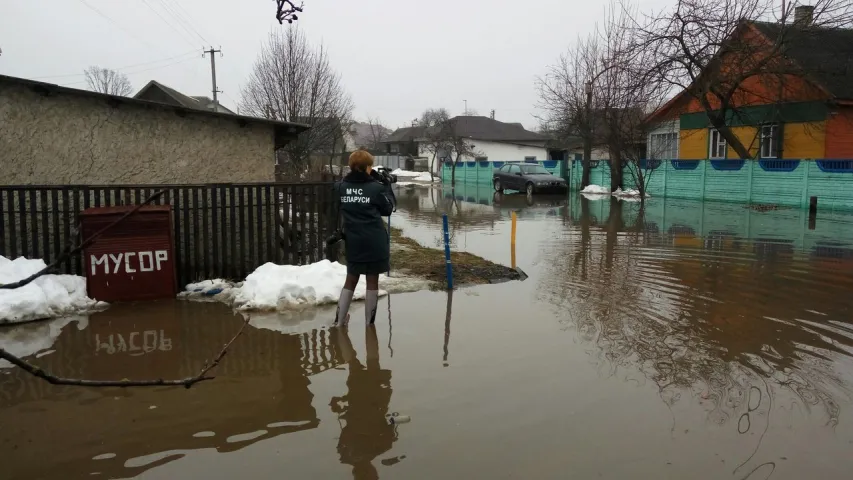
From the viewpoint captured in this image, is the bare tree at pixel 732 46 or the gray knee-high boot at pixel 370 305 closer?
the gray knee-high boot at pixel 370 305

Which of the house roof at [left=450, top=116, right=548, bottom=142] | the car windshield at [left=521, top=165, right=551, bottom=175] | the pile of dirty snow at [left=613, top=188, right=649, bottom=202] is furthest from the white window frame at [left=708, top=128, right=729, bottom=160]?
the house roof at [left=450, top=116, right=548, bottom=142]

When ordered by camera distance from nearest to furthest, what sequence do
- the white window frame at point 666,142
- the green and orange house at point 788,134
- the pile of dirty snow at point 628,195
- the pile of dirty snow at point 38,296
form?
1. the pile of dirty snow at point 38,296
2. the green and orange house at point 788,134
3. the pile of dirty snow at point 628,195
4. the white window frame at point 666,142

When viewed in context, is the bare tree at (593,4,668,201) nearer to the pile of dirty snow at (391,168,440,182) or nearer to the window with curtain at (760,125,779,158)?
the window with curtain at (760,125,779,158)

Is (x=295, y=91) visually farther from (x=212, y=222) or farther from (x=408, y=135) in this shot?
(x=408, y=135)

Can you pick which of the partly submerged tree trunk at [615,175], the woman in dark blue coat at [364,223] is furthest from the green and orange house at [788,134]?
the woman in dark blue coat at [364,223]

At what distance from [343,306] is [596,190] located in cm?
2820

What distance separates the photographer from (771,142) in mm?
28422

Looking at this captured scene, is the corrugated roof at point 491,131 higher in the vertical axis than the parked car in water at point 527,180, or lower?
higher

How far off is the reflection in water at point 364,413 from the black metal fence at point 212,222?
9.22ft

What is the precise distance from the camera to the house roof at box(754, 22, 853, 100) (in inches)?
973

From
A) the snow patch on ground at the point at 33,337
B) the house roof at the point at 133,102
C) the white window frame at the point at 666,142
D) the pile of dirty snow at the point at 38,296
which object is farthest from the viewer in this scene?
the white window frame at the point at 666,142

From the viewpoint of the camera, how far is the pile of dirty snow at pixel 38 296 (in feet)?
20.0

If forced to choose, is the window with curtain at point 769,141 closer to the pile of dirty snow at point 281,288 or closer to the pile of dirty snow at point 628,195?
the pile of dirty snow at point 628,195

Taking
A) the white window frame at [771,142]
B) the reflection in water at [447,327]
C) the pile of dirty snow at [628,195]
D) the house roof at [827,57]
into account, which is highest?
the house roof at [827,57]
